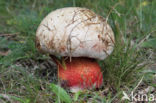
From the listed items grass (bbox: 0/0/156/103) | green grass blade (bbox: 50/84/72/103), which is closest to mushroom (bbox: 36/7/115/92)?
grass (bbox: 0/0/156/103)

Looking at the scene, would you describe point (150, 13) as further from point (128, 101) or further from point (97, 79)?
point (128, 101)

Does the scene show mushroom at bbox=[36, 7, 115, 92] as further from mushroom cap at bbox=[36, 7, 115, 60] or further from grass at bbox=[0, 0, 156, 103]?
grass at bbox=[0, 0, 156, 103]

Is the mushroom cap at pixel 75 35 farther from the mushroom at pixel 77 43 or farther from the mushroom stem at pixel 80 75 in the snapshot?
the mushroom stem at pixel 80 75

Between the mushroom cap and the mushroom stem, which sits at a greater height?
the mushroom cap

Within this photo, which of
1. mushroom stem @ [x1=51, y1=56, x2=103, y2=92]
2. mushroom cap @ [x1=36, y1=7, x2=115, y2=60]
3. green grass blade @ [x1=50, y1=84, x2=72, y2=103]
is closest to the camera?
green grass blade @ [x1=50, y1=84, x2=72, y2=103]

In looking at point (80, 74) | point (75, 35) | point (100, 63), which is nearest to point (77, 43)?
point (75, 35)

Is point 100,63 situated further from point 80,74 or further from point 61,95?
point 61,95
